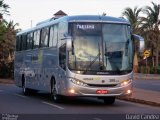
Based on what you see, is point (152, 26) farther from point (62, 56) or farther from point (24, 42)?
point (62, 56)

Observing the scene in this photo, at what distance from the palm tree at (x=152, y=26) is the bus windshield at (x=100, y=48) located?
192 ft

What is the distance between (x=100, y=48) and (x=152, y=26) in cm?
6054

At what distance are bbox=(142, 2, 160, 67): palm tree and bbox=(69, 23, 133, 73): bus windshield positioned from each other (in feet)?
192

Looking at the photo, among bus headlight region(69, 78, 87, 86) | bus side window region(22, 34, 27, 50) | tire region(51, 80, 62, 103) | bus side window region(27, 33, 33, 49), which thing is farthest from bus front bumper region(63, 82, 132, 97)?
bus side window region(22, 34, 27, 50)

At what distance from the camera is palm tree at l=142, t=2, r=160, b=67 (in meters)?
79.0

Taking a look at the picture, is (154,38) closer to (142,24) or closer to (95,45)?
(142,24)

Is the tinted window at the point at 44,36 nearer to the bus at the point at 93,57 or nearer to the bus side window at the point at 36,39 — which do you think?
the bus side window at the point at 36,39

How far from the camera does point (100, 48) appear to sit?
20.6 metres

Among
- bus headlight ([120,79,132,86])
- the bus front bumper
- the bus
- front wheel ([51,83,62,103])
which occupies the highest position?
the bus

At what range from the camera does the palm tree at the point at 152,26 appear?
78956mm

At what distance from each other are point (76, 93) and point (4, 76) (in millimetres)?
35154

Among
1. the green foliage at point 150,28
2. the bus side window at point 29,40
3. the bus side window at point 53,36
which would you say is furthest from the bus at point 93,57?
the green foliage at point 150,28

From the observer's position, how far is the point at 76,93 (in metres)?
20.3

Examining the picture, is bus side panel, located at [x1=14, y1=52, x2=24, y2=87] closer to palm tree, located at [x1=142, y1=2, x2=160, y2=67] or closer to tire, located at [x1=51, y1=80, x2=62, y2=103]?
tire, located at [x1=51, y1=80, x2=62, y2=103]
